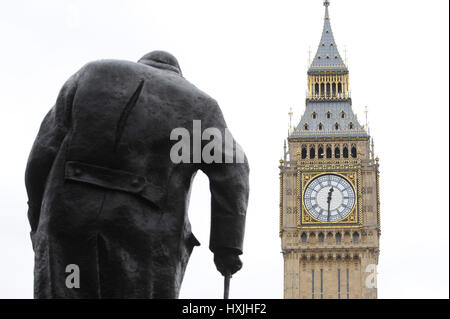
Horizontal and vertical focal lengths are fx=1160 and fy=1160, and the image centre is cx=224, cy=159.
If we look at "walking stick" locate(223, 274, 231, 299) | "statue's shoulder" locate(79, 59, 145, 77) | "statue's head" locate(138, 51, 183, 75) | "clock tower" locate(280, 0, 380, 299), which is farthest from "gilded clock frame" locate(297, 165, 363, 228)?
"statue's shoulder" locate(79, 59, 145, 77)

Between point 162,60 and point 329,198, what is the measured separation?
7249cm

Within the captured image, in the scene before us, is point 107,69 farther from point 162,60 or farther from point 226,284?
point 226,284

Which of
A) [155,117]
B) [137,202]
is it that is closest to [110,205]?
[137,202]

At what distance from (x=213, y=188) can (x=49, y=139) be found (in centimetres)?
120

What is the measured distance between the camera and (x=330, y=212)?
79.9 m

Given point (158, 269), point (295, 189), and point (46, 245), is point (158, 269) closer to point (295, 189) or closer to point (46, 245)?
point (46, 245)

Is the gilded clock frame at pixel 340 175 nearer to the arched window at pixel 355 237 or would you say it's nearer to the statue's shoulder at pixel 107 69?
the arched window at pixel 355 237

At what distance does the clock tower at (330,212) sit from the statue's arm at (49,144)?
7070 centimetres

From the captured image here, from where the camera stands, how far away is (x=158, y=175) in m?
7.96

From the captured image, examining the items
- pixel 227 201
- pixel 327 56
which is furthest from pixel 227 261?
pixel 327 56

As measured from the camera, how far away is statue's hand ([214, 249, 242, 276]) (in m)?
8.11

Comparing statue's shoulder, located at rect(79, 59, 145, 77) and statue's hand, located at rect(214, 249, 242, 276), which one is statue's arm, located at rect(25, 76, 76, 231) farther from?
statue's hand, located at rect(214, 249, 242, 276)

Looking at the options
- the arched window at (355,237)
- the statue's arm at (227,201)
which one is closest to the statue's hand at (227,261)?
the statue's arm at (227,201)

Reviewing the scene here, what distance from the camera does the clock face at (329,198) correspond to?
262ft
